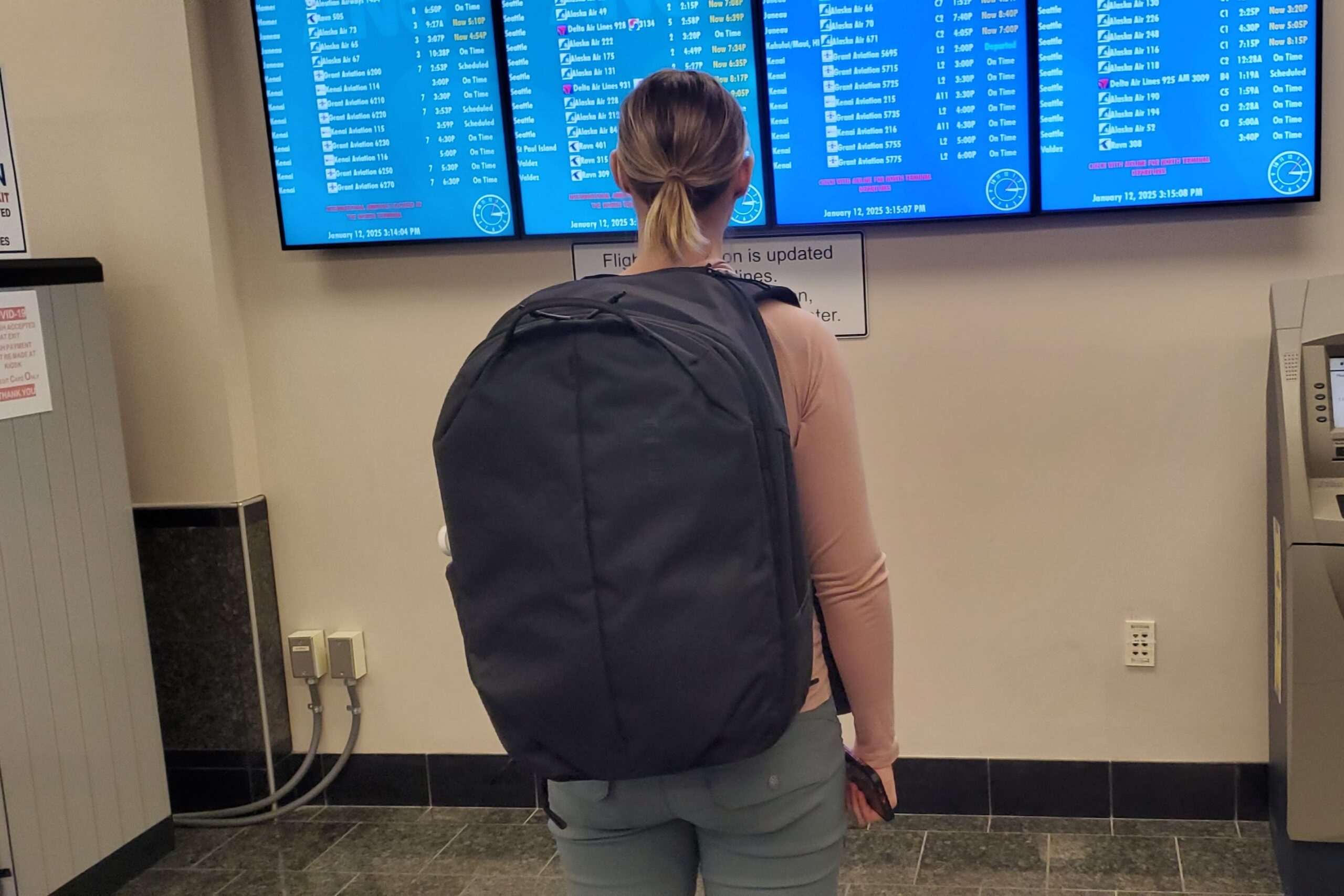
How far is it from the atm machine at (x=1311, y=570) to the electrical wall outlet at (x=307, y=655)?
2335 mm

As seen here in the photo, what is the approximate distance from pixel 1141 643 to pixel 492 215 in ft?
6.16

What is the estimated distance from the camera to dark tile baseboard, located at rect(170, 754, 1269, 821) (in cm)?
292

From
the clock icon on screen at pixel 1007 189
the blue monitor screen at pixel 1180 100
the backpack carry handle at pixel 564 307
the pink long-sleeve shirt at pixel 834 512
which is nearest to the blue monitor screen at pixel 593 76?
the clock icon on screen at pixel 1007 189

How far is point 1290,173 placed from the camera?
261cm

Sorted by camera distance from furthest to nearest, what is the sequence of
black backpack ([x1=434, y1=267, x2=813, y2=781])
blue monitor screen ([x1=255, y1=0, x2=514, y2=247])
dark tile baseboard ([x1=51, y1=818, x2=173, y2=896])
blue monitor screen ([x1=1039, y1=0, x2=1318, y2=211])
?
blue monitor screen ([x1=255, y1=0, x2=514, y2=247]), dark tile baseboard ([x1=51, y1=818, x2=173, y2=896]), blue monitor screen ([x1=1039, y1=0, x2=1318, y2=211]), black backpack ([x1=434, y1=267, x2=813, y2=781])

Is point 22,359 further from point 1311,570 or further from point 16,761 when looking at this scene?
point 1311,570

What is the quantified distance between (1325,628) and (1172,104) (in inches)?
44.9

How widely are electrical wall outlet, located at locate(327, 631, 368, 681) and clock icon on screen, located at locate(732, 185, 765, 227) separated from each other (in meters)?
1.51

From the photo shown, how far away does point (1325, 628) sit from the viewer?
2.31 meters

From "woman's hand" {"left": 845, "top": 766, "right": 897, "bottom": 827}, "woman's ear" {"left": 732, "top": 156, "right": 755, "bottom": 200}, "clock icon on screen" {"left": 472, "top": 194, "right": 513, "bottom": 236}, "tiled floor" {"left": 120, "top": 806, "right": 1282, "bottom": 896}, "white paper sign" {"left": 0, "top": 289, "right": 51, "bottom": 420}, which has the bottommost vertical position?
"tiled floor" {"left": 120, "top": 806, "right": 1282, "bottom": 896}

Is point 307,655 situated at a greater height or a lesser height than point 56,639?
lesser

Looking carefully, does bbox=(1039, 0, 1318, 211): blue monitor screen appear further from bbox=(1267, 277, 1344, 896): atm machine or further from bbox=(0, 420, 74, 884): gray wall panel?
bbox=(0, 420, 74, 884): gray wall panel

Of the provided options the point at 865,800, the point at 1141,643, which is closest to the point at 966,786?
the point at 1141,643

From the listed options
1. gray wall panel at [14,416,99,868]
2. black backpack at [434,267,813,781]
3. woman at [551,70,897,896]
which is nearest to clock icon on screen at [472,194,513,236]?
gray wall panel at [14,416,99,868]
